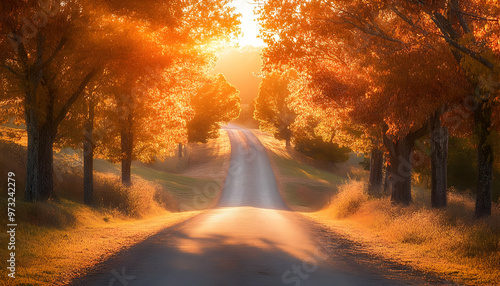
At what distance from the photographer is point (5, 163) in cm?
1914

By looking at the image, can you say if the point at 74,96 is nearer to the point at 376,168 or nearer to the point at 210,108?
the point at 376,168

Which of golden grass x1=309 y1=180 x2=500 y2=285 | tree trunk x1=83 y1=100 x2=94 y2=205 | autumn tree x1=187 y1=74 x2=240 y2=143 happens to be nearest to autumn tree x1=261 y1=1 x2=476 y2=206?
golden grass x1=309 y1=180 x2=500 y2=285

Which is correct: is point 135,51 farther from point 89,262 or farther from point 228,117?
point 228,117

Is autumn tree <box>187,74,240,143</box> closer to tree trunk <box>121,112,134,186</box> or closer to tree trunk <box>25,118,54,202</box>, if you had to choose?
tree trunk <box>121,112,134,186</box>

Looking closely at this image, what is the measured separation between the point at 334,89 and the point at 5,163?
13345mm

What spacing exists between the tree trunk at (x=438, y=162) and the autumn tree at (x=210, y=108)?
49.6 metres

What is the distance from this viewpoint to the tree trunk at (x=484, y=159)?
42.5 ft

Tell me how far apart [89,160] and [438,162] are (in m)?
14.7

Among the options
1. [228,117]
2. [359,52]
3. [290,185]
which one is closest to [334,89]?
[359,52]

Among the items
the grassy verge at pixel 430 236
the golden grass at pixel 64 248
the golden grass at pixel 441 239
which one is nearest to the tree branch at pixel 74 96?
the golden grass at pixel 64 248

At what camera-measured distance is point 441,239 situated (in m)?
12.5

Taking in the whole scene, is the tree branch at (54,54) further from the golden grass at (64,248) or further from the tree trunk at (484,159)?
the tree trunk at (484,159)

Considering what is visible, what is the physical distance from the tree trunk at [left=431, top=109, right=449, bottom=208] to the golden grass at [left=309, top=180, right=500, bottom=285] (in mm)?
1113

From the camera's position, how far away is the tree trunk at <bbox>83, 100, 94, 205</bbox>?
21.3 meters
